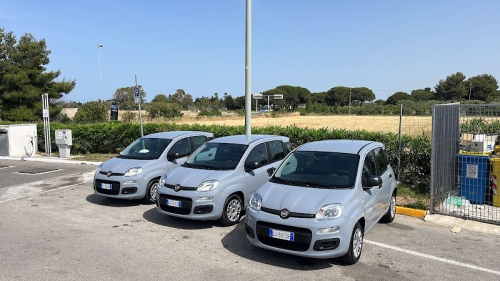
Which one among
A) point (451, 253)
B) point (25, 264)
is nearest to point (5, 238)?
point (25, 264)

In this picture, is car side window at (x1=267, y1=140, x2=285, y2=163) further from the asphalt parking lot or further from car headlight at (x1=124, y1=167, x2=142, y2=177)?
car headlight at (x1=124, y1=167, x2=142, y2=177)

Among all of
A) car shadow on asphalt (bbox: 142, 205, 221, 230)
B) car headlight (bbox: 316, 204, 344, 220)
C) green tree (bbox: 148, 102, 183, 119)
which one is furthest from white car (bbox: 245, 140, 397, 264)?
green tree (bbox: 148, 102, 183, 119)

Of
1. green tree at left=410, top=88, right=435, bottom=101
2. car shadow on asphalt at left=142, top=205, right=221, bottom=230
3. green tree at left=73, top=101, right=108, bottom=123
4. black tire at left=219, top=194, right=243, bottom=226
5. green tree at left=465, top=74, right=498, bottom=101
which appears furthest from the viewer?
green tree at left=410, top=88, right=435, bottom=101

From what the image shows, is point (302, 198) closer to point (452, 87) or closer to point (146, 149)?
point (146, 149)

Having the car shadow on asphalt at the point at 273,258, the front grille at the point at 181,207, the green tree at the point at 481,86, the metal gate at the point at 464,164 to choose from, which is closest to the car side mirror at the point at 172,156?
the front grille at the point at 181,207

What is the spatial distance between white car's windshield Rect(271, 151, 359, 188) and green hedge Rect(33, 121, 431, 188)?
13.9ft

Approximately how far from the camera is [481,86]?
63.8 m

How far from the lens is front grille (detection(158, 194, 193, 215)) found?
6.14 meters

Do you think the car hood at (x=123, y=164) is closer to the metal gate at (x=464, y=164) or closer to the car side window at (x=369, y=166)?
the car side window at (x=369, y=166)

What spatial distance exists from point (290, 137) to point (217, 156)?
4.73 meters

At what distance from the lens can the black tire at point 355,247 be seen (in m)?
4.66

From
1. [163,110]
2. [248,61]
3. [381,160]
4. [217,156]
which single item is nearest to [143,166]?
[217,156]

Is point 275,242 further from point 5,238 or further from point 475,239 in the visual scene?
point 5,238

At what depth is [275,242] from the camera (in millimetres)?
4668
